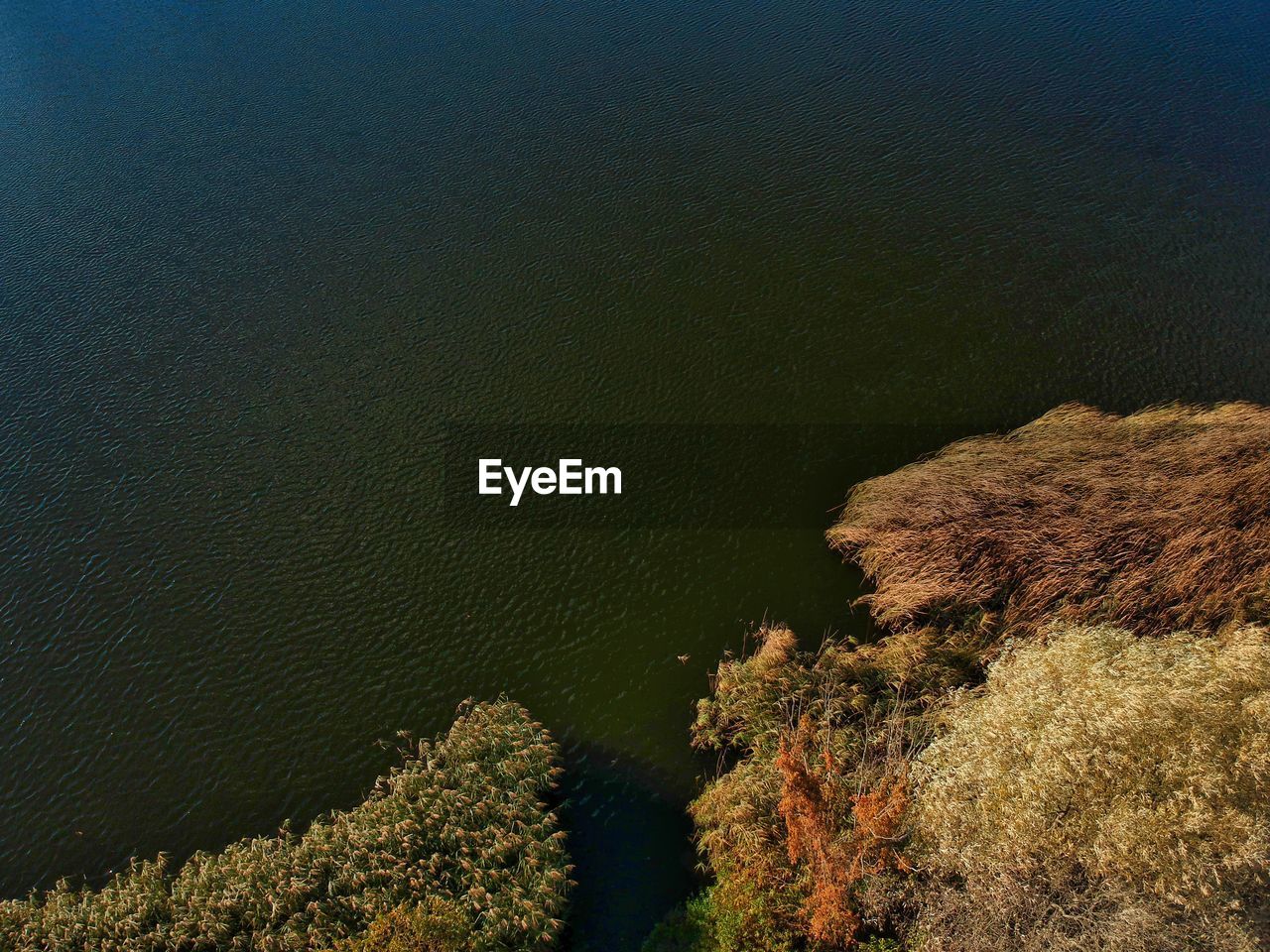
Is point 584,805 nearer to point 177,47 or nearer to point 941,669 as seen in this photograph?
point 941,669

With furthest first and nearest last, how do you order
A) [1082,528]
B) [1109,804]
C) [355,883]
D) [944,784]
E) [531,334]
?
[531,334] < [1082,528] < [355,883] < [944,784] < [1109,804]

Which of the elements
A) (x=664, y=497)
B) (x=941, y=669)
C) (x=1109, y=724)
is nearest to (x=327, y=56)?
(x=664, y=497)

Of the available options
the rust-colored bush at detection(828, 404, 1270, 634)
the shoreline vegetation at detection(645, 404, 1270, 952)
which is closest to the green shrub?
the shoreline vegetation at detection(645, 404, 1270, 952)

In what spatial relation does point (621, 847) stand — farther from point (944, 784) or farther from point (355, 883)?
point (944, 784)

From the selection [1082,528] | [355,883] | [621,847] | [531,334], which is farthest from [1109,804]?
[531,334]

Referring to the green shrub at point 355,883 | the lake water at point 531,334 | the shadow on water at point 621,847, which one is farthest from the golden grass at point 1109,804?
the green shrub at point 355,883

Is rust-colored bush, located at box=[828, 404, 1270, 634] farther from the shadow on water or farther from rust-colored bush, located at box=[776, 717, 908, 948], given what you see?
the shadow on water
